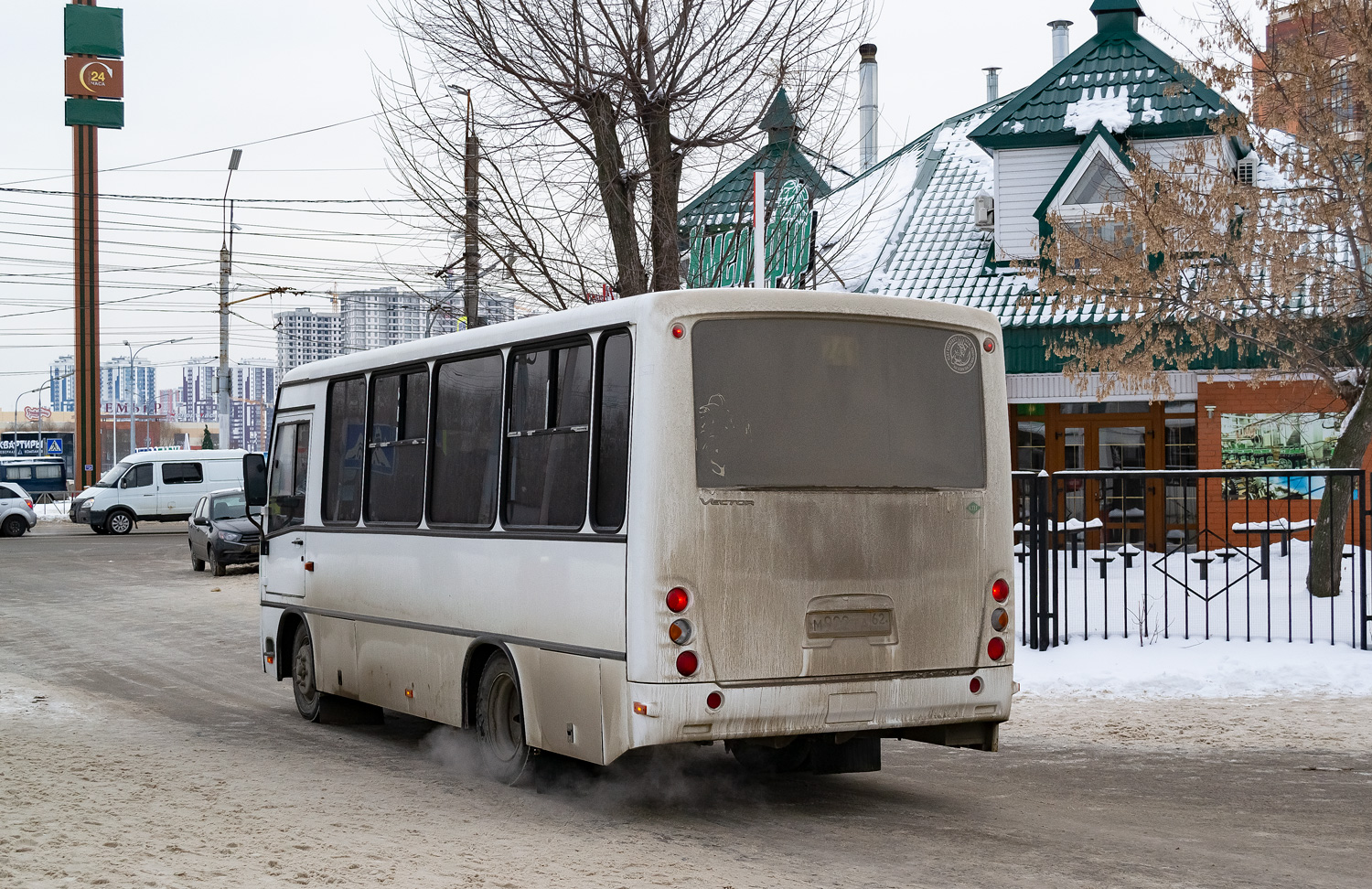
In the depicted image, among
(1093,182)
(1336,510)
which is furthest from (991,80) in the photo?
(1336,510)

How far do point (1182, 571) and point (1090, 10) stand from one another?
15.1 metres

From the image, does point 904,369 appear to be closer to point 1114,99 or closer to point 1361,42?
point 1361,42

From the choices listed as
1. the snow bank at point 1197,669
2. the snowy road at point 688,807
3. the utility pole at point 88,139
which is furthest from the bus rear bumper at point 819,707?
the utility pole at point 88,139

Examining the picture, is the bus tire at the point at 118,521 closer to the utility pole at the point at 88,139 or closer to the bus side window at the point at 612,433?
the utility pole at the point at 88,139

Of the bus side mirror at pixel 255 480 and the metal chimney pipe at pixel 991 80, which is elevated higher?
the metal chimney pipe at pixel 991 80

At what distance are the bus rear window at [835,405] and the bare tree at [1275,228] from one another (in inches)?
335

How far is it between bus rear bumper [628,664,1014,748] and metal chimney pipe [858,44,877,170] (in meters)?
27.3

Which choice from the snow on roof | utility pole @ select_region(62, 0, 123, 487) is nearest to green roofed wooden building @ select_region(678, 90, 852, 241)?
the snow on roof

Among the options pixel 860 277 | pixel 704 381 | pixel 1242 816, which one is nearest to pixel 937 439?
pixel 704 381

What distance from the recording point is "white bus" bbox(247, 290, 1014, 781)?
734 cm

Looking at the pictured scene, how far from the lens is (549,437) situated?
8211 millimetres

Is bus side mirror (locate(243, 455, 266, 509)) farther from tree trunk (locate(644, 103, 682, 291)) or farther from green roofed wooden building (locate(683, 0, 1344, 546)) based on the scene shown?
green roofed wooden building (locate(683, 0, 1344, 546))

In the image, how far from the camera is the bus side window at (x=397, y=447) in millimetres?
9648

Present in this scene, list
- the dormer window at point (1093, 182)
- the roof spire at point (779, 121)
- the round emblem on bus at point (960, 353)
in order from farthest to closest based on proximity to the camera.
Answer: the dormer window at point (1093, 182)
the roof spire at point (779, 121)
the round emblem on bus at point (960, 353)
